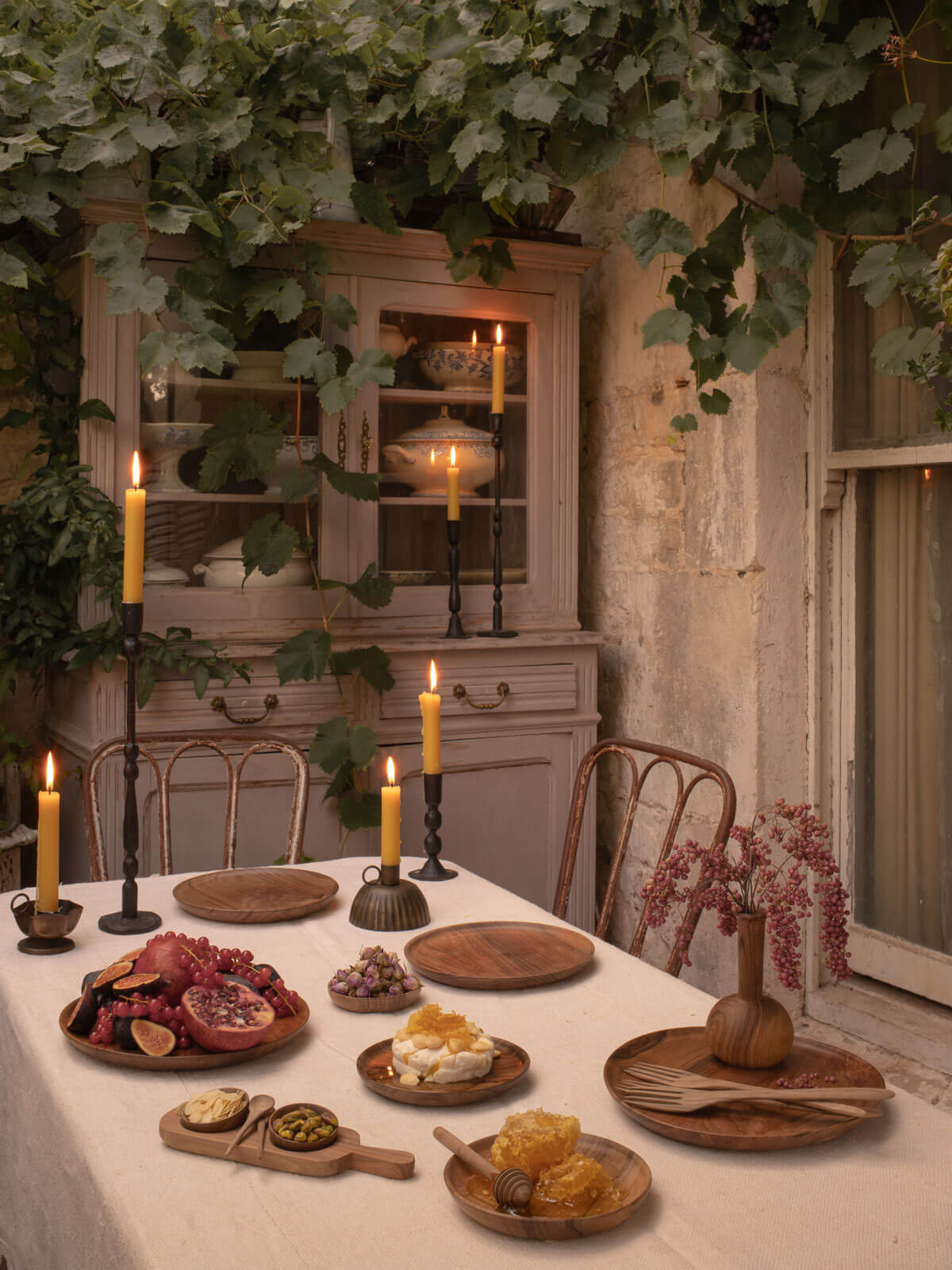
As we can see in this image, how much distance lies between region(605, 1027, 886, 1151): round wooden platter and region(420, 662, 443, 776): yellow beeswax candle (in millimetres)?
618

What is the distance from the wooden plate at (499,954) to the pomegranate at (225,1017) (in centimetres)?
25

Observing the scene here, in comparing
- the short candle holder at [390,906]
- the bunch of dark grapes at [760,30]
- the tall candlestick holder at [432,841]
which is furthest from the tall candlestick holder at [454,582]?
the short candle holder at [390,906]

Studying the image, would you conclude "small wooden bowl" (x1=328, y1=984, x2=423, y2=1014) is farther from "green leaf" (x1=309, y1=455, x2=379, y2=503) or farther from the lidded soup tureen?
the lidded soup tureen

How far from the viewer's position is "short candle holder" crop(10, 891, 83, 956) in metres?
1.46

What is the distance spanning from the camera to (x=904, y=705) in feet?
7.84

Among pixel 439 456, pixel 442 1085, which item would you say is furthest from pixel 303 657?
pixel 442 1085

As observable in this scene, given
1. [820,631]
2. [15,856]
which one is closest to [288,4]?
[820,631]

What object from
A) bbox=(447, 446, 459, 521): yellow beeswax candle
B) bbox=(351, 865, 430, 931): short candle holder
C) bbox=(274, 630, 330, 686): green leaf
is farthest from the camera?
bbox=(447, 446, 459, 521): yellow beeswax candle

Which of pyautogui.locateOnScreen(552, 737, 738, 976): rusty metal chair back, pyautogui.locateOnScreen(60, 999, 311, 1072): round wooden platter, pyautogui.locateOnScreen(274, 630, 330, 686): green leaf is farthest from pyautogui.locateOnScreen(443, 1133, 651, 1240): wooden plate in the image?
pyautogui.locateOnScreen(274, 630, 330, 686): green leaf

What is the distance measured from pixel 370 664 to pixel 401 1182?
5.97ft

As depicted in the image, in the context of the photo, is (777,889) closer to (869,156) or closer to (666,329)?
(666,329)

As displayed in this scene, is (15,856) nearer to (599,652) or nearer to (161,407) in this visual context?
(161,407)

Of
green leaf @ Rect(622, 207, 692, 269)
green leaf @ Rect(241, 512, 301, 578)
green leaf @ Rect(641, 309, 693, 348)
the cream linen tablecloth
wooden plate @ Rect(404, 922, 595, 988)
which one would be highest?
green leaf @ Rect(622, 207, 692, 269)

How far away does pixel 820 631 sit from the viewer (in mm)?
2580
